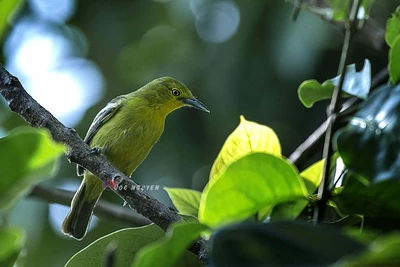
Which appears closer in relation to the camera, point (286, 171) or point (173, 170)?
point (286, 171)

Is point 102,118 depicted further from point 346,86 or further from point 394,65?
point 394,65

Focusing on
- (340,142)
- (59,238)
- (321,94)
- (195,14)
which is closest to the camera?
(340,142)

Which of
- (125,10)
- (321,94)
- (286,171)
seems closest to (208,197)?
(286,171)

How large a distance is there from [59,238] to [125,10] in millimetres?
2561

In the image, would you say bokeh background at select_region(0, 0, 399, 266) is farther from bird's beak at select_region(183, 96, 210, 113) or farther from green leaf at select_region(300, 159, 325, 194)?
green leaf at select_region(300, 159, 325, 194)

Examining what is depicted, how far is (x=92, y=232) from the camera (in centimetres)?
511

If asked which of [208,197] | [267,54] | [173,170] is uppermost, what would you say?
[208,197]

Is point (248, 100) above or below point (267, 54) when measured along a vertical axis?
below

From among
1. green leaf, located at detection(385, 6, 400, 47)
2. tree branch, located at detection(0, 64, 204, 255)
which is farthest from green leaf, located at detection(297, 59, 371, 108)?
Answer: tree branch, located at detection(0, 64, 204, 255)

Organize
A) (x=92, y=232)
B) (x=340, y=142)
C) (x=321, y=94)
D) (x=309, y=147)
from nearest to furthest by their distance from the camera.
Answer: (x=340, y=142) < (x=321, y=94) < (x=309, y=147) < (x=92, y=232)

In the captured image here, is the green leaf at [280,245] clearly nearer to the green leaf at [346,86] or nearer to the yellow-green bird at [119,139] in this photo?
the green leaf at [346,86]

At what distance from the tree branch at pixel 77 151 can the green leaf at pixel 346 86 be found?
523 millimetres

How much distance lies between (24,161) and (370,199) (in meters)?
0.70

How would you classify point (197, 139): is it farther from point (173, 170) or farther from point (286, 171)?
point (286, 171)
